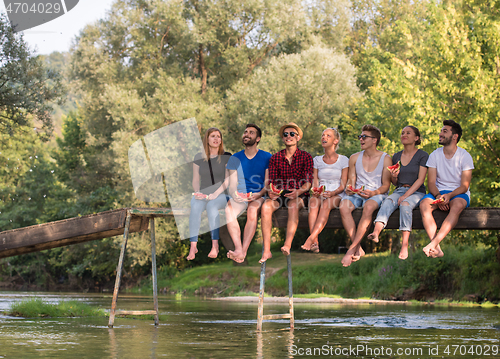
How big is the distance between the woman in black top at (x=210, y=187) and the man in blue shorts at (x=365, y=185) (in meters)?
2.11

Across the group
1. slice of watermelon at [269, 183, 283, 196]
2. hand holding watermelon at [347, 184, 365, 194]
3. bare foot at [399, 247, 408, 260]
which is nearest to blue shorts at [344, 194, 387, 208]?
hand holding watermelon at [347, 184, 365, 194]

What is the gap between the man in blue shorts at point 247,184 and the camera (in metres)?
Result: 9.65

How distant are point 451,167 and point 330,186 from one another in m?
1.97

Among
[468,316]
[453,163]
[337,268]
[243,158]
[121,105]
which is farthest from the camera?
[121,105]

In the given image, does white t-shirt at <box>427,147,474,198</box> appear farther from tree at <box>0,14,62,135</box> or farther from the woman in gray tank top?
tree at <box>0,14,62,135</box>

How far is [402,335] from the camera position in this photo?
974 cm

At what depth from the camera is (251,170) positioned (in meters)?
10.1

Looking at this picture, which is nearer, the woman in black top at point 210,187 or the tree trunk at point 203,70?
the woman in black top at point 210,187

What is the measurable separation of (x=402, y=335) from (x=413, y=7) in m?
37.5

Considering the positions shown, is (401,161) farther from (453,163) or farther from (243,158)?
(243,158)

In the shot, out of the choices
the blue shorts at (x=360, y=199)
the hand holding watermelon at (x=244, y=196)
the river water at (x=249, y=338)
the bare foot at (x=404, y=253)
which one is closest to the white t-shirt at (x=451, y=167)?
the blue shorts at (x=360, y=199)

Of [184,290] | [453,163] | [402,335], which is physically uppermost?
[453,163]

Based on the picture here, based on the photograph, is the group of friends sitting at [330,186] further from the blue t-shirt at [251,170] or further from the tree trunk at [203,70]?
the tree trunk at [203,70]

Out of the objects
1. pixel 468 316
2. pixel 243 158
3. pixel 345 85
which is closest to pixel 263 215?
pixel 243 158
